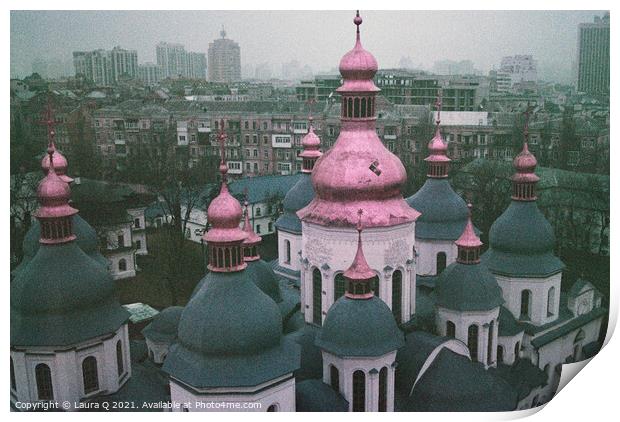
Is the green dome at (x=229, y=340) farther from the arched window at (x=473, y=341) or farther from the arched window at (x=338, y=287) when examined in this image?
the arched window at (x=473, y=341)

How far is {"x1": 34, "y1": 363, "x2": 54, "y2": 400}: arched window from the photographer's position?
9.95m

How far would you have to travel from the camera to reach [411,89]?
49.7 feet

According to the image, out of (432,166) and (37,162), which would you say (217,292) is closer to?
(37,162)

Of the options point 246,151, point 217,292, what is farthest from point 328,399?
point 246,151

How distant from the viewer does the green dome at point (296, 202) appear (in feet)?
48.9

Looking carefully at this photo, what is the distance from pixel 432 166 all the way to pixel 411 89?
192 centimetres

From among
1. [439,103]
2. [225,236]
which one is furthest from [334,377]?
[439,103]

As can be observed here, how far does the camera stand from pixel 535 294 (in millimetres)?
13352

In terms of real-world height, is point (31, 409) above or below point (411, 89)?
below

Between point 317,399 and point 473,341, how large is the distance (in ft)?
11.6

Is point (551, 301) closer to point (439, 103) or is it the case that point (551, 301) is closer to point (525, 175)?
point (525, 175)

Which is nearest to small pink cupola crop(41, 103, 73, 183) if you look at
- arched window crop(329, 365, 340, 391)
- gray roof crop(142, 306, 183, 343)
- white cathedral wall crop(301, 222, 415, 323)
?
gray roof crop(142, 306, 183, 343)

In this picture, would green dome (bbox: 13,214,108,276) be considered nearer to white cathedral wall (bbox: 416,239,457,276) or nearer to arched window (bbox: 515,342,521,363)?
white cathedral wall (bbox: 416,239,457,276)

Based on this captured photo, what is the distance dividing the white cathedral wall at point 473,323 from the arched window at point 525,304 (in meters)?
1.81
